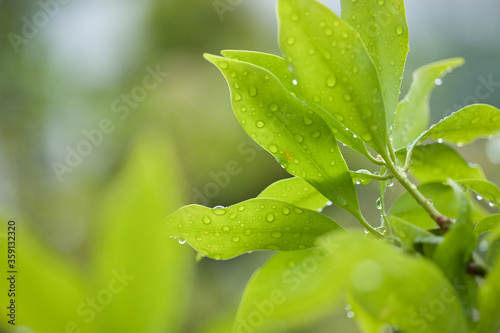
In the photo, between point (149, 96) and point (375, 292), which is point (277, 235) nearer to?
point (375, 292)

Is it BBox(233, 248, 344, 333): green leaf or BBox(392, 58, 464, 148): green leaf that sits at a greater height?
BBox(392, 58, 464, 148): green leaf

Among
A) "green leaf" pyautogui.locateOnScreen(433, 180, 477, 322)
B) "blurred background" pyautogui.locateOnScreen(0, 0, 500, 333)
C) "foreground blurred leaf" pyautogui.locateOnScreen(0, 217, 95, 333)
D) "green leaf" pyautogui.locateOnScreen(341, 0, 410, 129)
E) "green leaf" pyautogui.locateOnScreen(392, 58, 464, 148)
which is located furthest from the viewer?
"blurred background" pyautogui.locateOnScreen(0, 0, 500, 333)

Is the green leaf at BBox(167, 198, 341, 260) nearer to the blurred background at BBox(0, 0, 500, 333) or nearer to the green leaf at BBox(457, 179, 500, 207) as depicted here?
the green leaf at BBox(457, 179, 500, 207)

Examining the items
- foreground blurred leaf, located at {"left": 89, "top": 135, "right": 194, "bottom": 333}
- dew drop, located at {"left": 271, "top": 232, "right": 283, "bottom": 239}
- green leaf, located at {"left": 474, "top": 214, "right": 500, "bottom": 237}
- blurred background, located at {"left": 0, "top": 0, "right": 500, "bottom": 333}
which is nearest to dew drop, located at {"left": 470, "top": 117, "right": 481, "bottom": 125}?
green leaf, located at {"left": 474, "top": 214, "right": 500, "bottom": 237}

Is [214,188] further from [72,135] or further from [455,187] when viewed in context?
[455,187]

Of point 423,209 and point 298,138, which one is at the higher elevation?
point 298,138

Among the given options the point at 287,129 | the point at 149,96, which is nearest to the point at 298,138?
the point at 287,129
